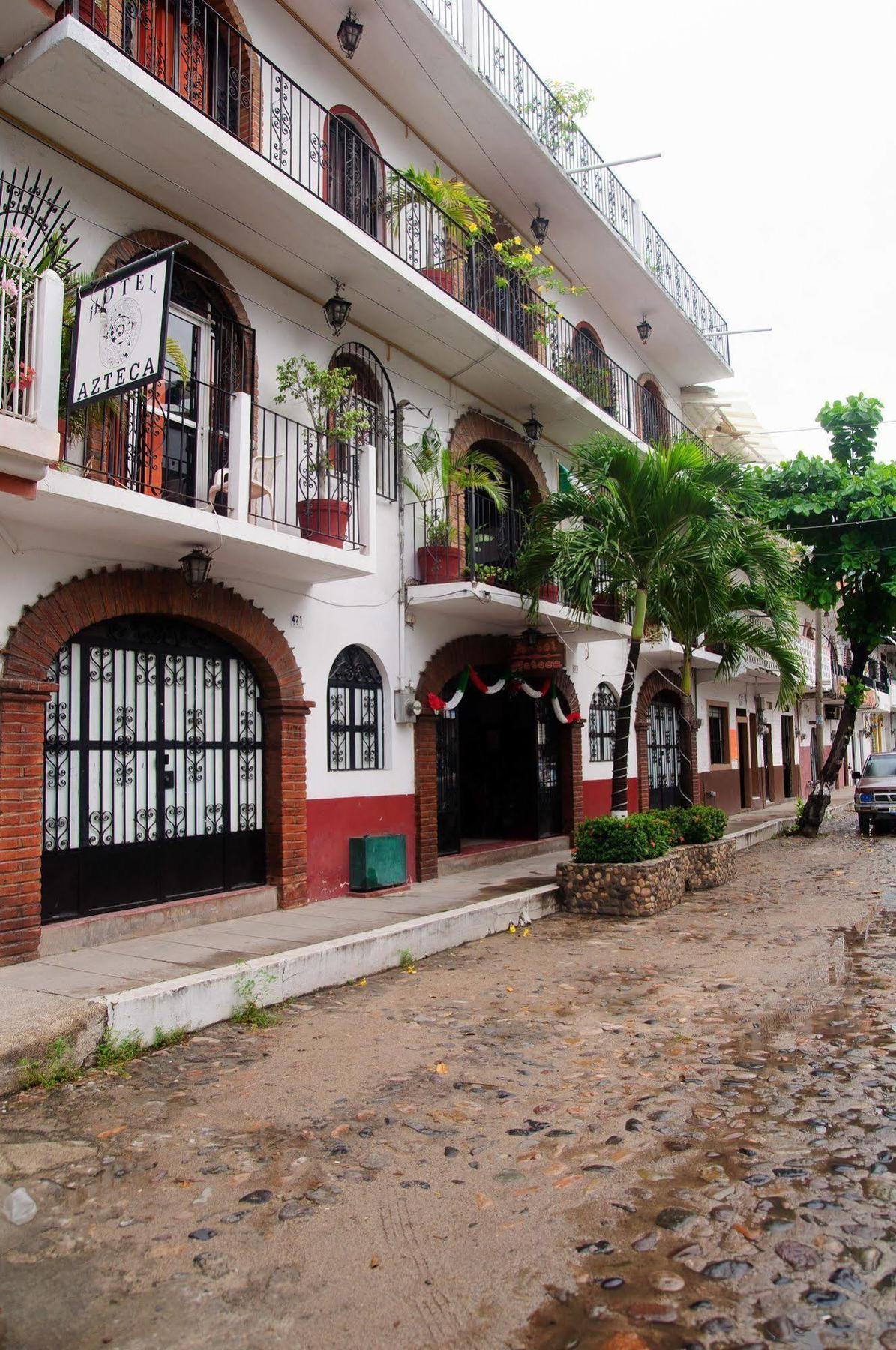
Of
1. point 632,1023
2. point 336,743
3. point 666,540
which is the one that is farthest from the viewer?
point 666,540

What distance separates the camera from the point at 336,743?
10.3m

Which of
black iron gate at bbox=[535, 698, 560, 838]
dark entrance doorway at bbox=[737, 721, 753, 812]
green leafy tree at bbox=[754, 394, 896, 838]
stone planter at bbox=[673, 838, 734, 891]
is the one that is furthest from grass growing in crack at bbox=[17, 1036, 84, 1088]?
dark entrance doorway at bbox=[737, 721, 753, 812]

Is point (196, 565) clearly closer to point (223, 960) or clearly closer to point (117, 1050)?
point (223, 960)

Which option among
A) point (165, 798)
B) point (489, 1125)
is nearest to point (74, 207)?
point (165, 798)

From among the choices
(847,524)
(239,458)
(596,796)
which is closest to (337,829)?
(239,458)

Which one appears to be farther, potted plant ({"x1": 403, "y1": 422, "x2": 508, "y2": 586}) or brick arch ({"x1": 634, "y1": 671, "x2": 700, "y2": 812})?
brick arch ({"x1": 634, "y1": 671, "x2": 700, "y2": 812})

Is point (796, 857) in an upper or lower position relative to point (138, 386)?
lower

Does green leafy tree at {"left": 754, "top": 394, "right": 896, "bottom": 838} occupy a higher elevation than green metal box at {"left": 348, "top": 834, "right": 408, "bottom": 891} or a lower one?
higher

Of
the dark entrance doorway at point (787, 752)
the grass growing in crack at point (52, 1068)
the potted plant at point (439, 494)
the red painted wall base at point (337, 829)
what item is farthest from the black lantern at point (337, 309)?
the dark entrance doorway at point (787, 752)

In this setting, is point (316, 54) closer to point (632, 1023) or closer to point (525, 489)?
point (525, 489)

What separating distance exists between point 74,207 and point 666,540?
276 inches

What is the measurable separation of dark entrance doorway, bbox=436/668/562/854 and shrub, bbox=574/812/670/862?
374cm

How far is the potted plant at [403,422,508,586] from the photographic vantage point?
37.1ft

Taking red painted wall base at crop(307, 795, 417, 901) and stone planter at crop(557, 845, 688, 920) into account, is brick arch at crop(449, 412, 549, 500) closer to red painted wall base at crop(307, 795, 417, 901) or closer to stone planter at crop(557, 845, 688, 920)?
red painted wall base at crop(307, 795, 417, 901)
